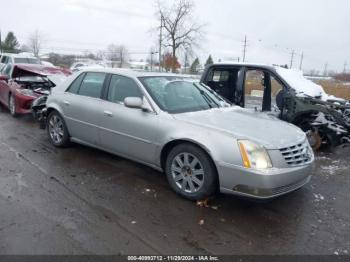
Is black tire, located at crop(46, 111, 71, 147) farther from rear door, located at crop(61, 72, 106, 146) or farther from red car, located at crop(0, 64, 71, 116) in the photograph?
red car, located at crop(0, 64, 71, 116)

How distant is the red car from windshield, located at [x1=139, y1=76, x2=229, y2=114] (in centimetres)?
464

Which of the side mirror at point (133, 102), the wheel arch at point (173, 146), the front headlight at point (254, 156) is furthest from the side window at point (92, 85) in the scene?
the front headlight at point (254, 156)

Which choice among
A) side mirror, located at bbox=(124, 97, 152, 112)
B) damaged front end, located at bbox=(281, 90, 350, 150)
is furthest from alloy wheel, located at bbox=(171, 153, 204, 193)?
damaged front end, located at bbox=(281, 90, 350, 150)

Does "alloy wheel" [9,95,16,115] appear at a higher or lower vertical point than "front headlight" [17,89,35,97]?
lower

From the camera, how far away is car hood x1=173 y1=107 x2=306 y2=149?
12.4ft

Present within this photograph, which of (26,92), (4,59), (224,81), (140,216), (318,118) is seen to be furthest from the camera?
(4,59)

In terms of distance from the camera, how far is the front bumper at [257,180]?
3547mm

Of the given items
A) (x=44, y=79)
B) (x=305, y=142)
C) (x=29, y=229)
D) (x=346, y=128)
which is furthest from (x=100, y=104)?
(x=44, y=79)

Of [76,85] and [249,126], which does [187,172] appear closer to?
[249,126]

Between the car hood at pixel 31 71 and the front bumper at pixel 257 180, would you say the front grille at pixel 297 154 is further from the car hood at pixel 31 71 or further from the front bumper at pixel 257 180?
the car hood at pixel 31 71

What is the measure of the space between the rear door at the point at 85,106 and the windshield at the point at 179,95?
0.89m

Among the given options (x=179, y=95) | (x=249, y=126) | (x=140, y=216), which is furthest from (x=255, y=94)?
(x=140, y=216)

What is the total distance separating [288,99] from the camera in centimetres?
693

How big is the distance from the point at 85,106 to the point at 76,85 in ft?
2.09
